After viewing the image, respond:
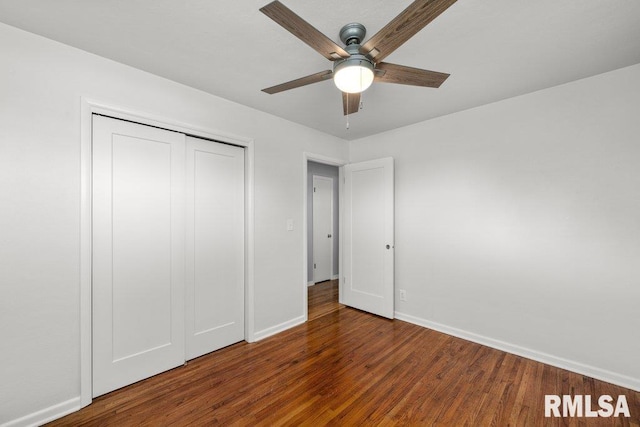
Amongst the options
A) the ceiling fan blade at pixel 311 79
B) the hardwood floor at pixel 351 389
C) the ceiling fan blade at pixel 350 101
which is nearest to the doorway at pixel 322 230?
the hardwood floor at pixel 351 389

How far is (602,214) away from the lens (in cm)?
222

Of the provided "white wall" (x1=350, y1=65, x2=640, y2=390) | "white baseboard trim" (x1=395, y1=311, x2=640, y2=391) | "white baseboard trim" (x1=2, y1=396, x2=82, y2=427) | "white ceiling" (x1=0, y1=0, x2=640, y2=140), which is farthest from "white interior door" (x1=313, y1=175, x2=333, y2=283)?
"white baseboard trim" (x1=2, y1=396, x2=82, y2=427)

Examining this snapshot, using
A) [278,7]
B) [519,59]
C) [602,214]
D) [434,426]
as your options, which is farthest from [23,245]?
[602,214]

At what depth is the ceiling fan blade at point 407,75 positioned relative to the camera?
151 centimetres

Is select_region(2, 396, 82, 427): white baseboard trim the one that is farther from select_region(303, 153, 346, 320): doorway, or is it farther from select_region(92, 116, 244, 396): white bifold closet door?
select_region(303, 153, 346, 320): doorway

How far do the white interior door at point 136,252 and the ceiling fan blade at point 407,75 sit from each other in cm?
182

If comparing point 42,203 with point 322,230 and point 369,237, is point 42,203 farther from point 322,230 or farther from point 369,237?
point 322,230

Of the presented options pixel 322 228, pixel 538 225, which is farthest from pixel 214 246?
pixel 538 225

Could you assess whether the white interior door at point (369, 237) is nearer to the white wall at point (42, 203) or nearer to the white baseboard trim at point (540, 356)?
the white baseboard trim at point (540, 356)

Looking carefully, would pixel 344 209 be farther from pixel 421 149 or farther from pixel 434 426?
pixel 434 426

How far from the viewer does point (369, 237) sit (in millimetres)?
3672

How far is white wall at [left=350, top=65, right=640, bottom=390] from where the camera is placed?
2.15 metres

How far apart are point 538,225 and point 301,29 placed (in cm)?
269

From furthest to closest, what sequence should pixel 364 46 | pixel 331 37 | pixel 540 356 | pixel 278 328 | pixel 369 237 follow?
pixel 369 237 → pixel 278 328 → pixel 540 356 → pixel 331 37 → pixel 364 46
